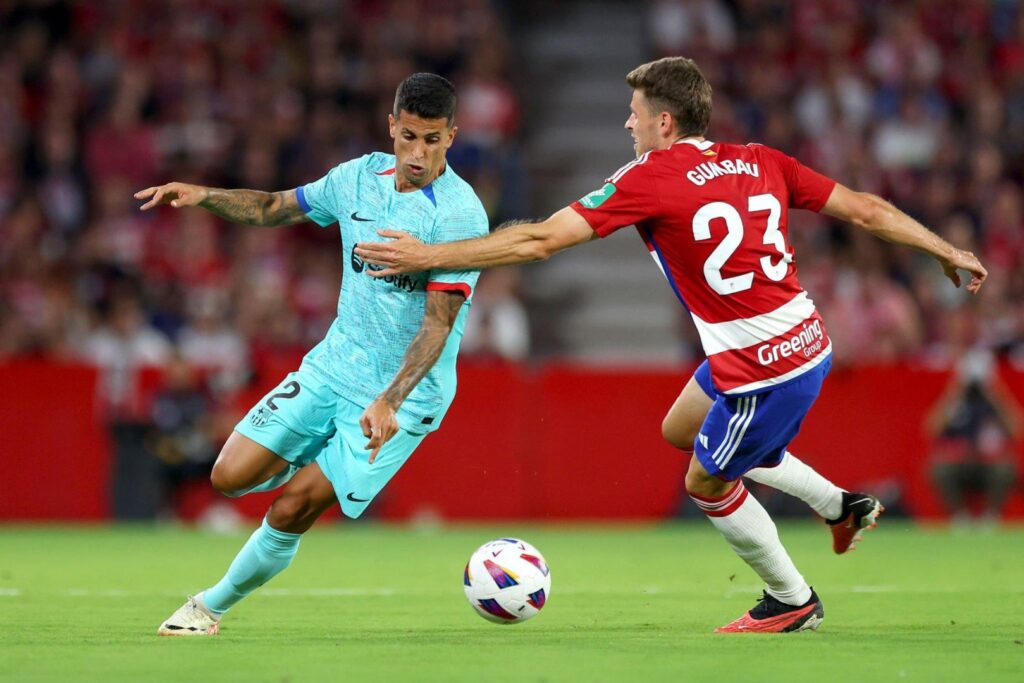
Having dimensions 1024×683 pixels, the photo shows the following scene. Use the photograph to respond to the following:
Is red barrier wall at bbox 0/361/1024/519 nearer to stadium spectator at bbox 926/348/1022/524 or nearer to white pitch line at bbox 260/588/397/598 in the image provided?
stadium spectator at bbox 926/348/1022/524

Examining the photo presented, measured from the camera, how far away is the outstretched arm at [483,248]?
664cm

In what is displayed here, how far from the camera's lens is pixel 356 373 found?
7.18 meters

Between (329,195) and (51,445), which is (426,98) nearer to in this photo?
(329,195)

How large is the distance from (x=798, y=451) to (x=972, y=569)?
4891 mm

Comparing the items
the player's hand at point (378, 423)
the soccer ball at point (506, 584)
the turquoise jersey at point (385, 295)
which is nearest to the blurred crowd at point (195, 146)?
the turquoise jersey at point (385, 295)

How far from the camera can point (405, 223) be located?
23.4 feet

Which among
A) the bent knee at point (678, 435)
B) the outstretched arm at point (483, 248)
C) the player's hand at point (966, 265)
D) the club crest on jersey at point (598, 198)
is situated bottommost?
the bent knee at point (678, 435)

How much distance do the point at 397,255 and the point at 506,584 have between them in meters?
1.61

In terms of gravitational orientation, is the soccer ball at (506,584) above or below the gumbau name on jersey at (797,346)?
below

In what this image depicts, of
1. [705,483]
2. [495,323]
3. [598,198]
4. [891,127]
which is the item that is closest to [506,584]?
[705,483]

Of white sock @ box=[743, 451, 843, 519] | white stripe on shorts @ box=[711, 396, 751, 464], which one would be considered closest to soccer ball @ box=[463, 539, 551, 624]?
white stripe on shorts @ box=[711, 396, 751, 464]

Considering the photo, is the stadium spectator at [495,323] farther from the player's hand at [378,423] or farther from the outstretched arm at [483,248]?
the player's hand at [378,423]

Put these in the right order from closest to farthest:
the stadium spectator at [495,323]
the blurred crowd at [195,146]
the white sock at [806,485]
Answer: the white sock at [806,485]
the blurred crowd at [195,146]
the stadium spectator at [495,323]

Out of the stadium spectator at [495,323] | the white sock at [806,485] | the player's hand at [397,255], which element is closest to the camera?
the player's hand at [397,255]
